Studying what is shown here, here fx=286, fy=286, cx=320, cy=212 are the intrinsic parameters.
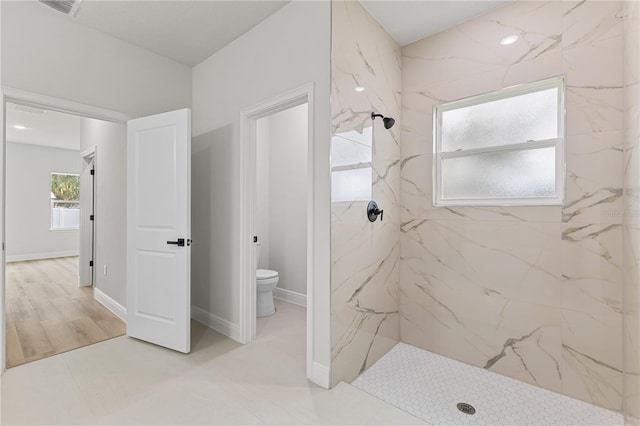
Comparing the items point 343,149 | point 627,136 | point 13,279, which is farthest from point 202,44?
point 13,279

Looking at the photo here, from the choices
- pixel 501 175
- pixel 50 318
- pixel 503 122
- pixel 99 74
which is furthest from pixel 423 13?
pixel 50 318

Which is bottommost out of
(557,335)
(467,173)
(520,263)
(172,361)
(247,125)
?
(172,361)

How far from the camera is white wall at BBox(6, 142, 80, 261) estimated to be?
636 centimetres

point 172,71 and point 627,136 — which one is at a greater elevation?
point 172,71

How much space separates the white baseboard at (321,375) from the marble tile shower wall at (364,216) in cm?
5

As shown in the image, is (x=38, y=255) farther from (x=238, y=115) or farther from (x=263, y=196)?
(x=238, y=115)

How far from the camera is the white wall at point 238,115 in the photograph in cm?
198

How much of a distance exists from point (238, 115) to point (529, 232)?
2533mm

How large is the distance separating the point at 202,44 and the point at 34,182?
22.3 feet

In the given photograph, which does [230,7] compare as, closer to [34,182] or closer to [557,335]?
[557,335]

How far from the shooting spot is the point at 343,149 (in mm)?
2045

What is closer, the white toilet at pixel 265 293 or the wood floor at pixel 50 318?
the wood floor at pixel 50 318

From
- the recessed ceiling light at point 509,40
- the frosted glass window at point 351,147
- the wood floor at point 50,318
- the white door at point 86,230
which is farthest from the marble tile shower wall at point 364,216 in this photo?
the white door at point 86,230

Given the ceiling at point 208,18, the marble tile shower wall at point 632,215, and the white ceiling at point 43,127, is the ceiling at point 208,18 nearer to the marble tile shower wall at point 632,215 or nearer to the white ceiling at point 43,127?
the marble tile shower wall at point 632,215
